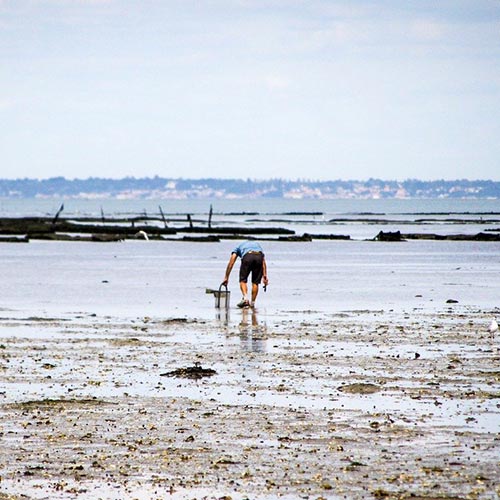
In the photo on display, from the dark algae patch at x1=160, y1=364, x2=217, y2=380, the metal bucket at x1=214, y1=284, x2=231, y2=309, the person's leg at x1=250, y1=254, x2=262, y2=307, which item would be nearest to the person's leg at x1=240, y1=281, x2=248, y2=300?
the person's leg at x1=250, y1=254, x2=262, y2=307

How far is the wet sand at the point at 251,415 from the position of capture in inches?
364

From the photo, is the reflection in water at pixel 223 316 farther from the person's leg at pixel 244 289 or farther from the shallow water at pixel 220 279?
the person's leg at pixel 244 289

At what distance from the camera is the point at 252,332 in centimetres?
2175

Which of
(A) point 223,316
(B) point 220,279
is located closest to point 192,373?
(A) point 223,316

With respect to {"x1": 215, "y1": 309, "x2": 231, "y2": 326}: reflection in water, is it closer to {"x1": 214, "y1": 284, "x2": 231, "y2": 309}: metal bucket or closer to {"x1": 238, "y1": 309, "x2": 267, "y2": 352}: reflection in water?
{"x1": 238, "y1": 309, "x2": 267, "y2": 352}: reflection in water

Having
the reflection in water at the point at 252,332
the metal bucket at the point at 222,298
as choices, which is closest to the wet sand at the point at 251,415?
the reflection in water at the point at 252,332

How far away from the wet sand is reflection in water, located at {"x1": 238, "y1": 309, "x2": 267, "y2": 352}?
86mm

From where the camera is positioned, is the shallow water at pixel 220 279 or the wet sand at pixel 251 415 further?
the shallow water at pixel 220 279

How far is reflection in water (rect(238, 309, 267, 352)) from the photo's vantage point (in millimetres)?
19172

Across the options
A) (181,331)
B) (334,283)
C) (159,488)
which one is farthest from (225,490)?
(334,283)

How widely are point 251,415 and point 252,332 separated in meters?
9.46

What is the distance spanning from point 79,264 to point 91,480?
4248 centimetres

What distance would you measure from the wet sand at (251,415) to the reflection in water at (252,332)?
0.09m

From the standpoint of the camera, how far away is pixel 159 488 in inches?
356
